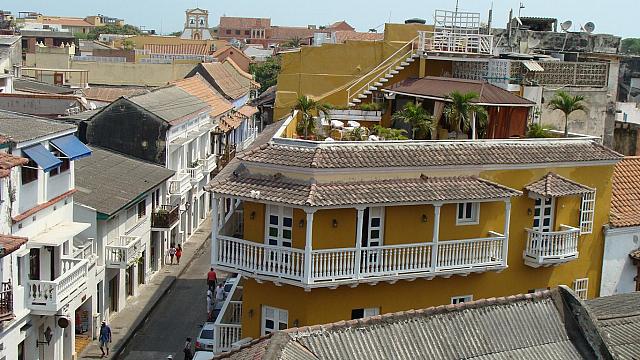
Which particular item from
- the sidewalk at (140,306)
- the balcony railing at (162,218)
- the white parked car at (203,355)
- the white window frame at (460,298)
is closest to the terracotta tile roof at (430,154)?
the white window frame at (460,298)

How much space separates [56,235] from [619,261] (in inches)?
739

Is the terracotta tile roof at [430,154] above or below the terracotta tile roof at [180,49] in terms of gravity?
below

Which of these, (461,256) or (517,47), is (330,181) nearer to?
(461,256)

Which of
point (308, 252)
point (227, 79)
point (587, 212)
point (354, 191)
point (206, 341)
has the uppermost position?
point (227, 79)

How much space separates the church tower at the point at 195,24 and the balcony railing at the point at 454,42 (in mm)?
109054

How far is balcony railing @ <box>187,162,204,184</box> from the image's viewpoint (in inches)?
1933

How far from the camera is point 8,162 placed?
82.5ft

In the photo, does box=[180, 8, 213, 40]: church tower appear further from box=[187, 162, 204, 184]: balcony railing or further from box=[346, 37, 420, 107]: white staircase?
box=[346, 37, 420, 107]: white staircase

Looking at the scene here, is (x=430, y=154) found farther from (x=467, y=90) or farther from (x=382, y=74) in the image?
(x=382, y=74)

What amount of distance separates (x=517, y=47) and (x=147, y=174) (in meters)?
19.1

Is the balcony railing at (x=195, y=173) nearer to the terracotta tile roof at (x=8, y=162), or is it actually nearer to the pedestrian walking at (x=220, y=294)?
the pedestrian walking at (x=220, y=294)

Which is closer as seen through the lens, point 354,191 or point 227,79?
point 354,191

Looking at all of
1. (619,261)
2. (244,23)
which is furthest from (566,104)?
(244,23)

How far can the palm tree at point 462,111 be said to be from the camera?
29219 millimetres
